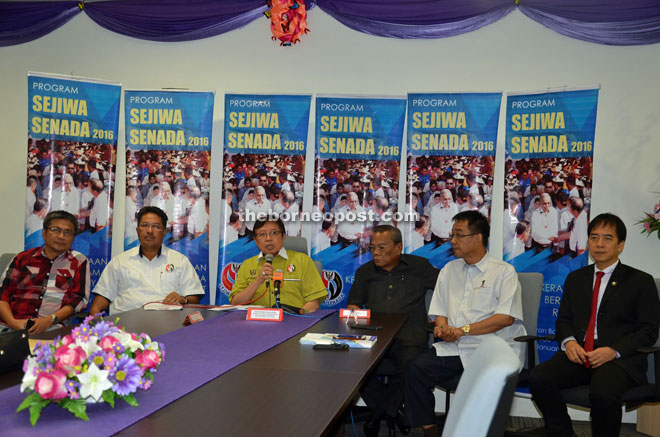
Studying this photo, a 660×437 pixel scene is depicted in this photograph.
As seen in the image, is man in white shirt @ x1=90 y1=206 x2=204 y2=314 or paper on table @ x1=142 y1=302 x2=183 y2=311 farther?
man in white shirt @ x1=90 y1=206 x2=204 y2=314

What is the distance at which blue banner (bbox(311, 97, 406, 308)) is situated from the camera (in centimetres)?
501

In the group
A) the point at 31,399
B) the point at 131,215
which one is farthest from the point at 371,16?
the point at 31,399

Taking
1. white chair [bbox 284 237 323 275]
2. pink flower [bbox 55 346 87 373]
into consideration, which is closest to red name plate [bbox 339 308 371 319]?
white chair [bbox 284 237 323 275]

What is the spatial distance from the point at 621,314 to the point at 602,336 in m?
0.16

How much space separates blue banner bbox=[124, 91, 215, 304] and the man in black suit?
293 centimetres

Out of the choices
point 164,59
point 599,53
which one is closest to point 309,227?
point 164,59

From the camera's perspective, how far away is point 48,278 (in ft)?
13.5

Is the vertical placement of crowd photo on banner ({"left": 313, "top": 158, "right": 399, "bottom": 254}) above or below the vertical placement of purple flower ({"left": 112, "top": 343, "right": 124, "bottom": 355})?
above

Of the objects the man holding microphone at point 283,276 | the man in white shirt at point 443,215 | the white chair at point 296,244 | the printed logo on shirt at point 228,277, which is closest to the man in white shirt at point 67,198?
the printed logo on shirt at point 228,277

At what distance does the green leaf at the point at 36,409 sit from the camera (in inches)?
60.0

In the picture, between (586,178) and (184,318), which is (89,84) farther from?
(586,178)

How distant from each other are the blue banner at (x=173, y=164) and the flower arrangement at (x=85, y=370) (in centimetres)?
351

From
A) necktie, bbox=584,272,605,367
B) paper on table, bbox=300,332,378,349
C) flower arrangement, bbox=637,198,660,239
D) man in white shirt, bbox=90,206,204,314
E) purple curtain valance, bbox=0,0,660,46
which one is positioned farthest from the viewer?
purple curtain valance, bbox=0,0,660,46

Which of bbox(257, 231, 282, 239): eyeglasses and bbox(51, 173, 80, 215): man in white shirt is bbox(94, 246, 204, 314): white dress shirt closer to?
bbox(257, 231, 282, 239): eyeglasses
